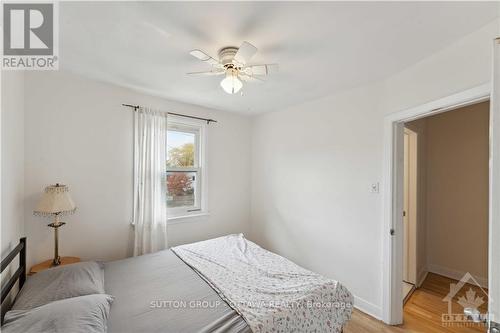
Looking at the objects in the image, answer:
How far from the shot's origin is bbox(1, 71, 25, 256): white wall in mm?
1510

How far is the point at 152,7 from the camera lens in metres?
1.32

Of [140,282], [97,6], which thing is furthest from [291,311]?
[97,6]

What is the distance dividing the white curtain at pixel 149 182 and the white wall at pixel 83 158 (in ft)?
0.36

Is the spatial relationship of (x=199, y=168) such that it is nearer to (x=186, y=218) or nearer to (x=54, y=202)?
(x=186, y=218)

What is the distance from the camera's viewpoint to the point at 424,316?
7.56 feet

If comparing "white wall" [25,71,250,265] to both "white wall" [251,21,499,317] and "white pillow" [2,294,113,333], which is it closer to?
"white pillow" [2,294,113,333]

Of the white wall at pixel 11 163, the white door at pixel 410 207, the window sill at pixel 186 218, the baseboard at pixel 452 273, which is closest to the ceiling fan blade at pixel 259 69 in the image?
the white wall at pixel 11 163

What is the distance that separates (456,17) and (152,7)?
6.09 feet

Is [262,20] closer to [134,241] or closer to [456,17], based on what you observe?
[456,17]

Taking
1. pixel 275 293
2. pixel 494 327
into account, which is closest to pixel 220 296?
pixel 275 293

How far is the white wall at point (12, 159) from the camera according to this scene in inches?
59.4
